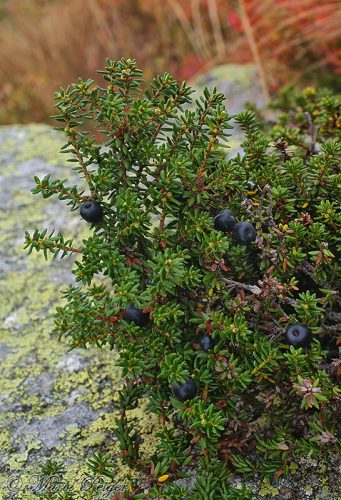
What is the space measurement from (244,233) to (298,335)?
295mm

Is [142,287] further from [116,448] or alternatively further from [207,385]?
[116,448]

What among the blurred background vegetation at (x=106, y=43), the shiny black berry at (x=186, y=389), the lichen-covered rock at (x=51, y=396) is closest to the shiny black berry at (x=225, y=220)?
the shiny black berry at (x=186, y=389)

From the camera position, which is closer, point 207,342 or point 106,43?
point 207,342

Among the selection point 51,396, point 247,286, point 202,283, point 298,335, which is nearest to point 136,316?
point 202,283

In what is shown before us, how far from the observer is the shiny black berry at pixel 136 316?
158 centimetres

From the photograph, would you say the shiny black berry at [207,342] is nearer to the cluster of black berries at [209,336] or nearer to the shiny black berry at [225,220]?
the cluster of black berries at [209,336]

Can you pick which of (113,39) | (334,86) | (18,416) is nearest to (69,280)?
(18,416)

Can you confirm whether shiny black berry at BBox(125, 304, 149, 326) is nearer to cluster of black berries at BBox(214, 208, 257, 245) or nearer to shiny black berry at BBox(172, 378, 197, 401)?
shiny black berry at BBox(172, 378, 197, 401)

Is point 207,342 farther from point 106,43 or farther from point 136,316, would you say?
point 106,43

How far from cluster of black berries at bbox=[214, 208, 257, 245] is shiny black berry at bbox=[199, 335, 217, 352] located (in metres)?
0.27

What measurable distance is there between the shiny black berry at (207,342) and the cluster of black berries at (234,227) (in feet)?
0.88

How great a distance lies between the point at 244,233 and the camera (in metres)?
1.53

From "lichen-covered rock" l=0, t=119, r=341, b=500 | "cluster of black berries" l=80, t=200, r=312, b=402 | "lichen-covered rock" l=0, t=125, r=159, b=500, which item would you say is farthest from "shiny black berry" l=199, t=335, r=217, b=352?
"lichen-covered rock" l=0, t=125, r=159, b=500

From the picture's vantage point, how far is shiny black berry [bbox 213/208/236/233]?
1553 mm
